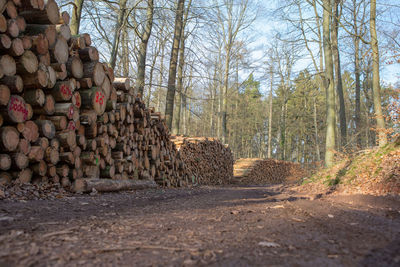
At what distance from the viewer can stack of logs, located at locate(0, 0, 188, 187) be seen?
3.29 m

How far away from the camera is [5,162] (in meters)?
3.22

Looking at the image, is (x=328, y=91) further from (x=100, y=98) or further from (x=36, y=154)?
(x=36, y=154)

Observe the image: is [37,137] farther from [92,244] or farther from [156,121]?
[156,121]

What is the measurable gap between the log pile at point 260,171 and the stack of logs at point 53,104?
11.8 metres

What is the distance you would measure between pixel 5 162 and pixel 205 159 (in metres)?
8.70

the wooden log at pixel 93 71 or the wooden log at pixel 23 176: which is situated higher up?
the wooden log at pixel 93 71

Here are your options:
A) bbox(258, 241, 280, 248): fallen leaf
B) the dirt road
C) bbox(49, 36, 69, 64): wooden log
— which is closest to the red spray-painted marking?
bbox(49, 36, 69, 64): wooden log

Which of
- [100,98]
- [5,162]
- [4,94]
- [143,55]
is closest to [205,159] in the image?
[143,55]

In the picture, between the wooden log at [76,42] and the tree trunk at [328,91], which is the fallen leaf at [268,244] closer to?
the wooden log at [76,42]

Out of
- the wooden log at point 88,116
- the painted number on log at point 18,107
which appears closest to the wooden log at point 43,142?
the painted number on log at point 18,107

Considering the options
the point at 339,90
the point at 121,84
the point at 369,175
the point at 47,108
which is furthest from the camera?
the point at 339,90

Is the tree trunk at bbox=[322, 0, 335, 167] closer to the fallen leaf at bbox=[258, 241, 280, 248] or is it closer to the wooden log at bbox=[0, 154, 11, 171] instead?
the fallen leaf at bbox=[258, 241, 280, 248]

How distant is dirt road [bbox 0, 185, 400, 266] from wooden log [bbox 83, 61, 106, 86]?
2225mm

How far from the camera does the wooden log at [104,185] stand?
404 cm
